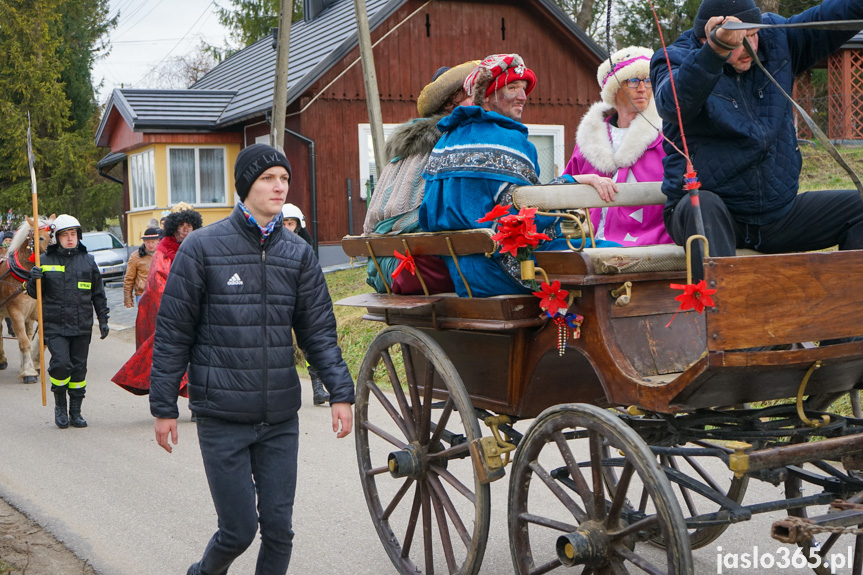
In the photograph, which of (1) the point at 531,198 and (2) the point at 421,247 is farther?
(2) the point at 421,247

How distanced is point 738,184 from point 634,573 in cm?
188

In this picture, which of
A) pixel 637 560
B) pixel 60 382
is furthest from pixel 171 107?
pixel 637 560

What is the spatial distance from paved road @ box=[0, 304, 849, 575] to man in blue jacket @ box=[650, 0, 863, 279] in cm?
166

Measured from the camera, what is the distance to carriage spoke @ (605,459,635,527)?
10.1 feet

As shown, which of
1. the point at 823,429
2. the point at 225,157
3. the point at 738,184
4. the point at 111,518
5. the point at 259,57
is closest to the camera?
the point at 823,429

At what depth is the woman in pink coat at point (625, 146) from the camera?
463cm

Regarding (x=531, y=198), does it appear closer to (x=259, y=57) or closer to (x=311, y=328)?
(x=311, y=328)

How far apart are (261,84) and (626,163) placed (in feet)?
61.6

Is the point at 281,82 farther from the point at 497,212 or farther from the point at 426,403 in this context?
the point at 497,212

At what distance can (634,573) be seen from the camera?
4320 mm

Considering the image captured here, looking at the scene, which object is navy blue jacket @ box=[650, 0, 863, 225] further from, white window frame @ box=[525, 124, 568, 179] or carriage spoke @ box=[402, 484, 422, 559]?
white window frame @ box=[525, 124, 568, 179]

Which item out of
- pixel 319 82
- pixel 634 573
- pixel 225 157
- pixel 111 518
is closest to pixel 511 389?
pixel 634 573

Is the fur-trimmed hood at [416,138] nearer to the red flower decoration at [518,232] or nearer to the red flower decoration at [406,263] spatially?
the red flower decoration at [406,263]

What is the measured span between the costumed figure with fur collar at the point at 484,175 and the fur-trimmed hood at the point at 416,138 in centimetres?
28
